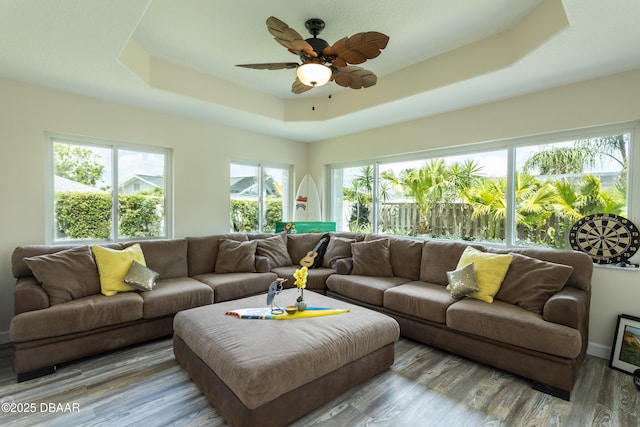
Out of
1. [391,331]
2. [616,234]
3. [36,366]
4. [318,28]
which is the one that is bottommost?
[36,366]

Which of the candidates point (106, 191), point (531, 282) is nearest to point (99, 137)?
point (106, 191)

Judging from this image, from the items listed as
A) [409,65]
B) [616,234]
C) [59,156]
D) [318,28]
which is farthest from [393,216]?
[59,156]

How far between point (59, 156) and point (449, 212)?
15.4 feet

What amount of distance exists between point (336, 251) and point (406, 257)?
0.97 meters

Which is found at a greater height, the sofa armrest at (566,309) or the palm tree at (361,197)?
the palm tree at (361,197)

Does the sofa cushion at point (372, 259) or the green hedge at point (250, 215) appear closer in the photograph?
the sofa cushion at point (372, 259)

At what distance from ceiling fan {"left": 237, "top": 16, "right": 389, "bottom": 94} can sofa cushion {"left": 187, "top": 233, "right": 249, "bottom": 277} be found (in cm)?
234

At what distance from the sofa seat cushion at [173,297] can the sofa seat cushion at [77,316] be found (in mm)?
86

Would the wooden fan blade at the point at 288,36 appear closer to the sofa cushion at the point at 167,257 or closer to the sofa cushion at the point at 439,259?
the sofa cushion at the point at 439,259

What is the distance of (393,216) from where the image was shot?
4430 mm

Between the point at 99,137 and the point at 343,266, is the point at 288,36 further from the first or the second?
the point at 99,137

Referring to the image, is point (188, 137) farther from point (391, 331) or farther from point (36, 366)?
point (391, 331)

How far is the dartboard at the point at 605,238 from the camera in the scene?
252cm

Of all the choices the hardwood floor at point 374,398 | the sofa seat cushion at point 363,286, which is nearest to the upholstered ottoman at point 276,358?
the hardwood floor at point 374,398
